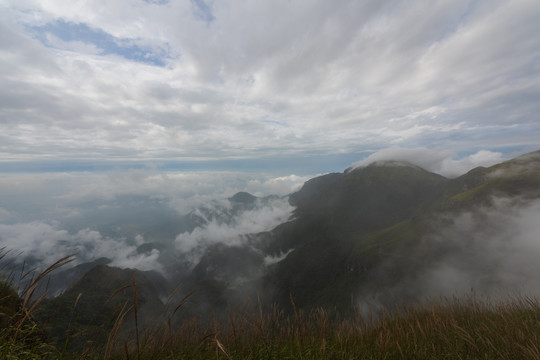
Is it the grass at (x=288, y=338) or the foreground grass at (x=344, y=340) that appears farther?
the foreground grass at (x=344, y=340)

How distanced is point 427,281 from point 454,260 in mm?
32371

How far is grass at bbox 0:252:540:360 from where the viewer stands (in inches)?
208

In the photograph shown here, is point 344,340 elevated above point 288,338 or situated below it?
above

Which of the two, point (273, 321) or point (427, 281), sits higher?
point (273, 321)

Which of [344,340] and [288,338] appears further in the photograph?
[288,338]

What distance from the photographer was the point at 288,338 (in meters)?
7.27

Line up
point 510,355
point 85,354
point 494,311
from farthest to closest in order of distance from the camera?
point 494,311 < point 510,355 < point 85,354

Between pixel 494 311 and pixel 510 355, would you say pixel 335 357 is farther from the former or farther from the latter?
pixel 494 311

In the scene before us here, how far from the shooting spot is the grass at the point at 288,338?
5281 mm

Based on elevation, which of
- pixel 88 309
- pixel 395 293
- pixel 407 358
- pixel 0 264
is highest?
pixel 0 264

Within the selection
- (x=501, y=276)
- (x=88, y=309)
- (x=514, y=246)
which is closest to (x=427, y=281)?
(x=501, y=276)

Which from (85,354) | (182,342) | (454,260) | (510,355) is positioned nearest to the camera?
(85,354)

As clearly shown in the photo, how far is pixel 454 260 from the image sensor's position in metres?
189

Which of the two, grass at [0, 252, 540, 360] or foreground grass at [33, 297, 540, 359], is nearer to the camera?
grass at [0, 252, 540, 360]
